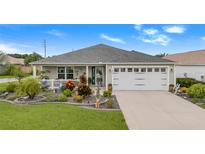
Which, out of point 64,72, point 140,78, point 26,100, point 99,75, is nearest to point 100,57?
point 99,75

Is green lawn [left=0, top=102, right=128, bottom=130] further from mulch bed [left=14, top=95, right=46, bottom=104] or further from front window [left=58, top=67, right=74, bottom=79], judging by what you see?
front window [left=58, top=67, right=74, bottom=79]

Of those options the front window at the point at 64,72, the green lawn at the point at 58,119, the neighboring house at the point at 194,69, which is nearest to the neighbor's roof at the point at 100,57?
the front window at the point at 64,72

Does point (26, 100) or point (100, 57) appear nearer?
point (26, 100)

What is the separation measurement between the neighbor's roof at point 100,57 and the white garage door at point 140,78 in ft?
2.63

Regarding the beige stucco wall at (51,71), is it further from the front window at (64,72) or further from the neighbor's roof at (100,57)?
the neighbor's roof at (100,57)

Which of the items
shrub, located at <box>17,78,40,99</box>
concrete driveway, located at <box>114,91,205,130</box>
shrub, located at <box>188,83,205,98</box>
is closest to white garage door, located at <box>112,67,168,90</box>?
shrub, located at <box>188,83,205,98</box>

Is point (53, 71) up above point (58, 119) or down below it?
above

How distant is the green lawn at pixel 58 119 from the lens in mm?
7152

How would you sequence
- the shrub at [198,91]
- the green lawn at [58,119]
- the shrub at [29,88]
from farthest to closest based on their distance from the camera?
1. the shrub at [198,91]
2. the shrub at [29,88]
3. the green lawn at [58,119]

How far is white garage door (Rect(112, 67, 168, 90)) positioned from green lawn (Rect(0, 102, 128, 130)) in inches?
320

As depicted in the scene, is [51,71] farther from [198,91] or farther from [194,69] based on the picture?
[194,69]

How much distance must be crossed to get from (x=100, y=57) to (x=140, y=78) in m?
5.49

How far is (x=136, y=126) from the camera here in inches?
288

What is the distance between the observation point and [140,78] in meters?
17.3
